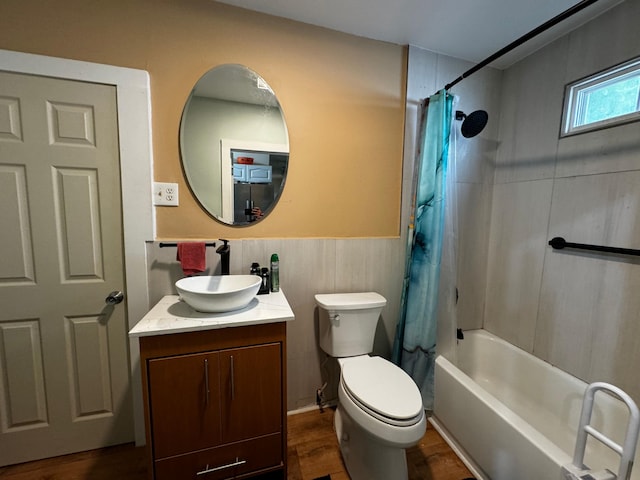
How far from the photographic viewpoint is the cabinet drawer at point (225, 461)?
1.03 metres

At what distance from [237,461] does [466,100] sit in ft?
8.04

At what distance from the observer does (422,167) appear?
1.56 metres

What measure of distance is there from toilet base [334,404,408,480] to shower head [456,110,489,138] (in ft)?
5.64

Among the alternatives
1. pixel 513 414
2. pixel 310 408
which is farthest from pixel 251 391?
pixel 513 414

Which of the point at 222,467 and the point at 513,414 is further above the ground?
the point at 513,414

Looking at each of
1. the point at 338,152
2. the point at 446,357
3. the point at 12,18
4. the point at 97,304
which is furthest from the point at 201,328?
the point at 12,18

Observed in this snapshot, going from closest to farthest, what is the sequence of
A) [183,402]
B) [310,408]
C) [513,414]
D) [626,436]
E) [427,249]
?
[626,436] → [183,402] → [513,414] → [427,249] → [310,408]

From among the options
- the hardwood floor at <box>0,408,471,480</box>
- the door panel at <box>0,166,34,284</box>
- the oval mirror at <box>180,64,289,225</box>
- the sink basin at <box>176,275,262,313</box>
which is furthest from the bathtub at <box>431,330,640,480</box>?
the door panel at <box>0,166,34,284</box>

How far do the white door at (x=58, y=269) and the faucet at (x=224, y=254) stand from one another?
504 mm

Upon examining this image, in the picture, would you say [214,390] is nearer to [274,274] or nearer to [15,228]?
[274,274]

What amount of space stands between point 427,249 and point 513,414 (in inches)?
33.8

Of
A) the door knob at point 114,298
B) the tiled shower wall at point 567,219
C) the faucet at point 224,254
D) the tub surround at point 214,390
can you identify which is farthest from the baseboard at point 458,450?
the door knob at point 114,298

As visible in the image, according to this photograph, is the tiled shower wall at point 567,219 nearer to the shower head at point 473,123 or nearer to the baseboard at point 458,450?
the shower head at point 473,123

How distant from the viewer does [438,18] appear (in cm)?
137
